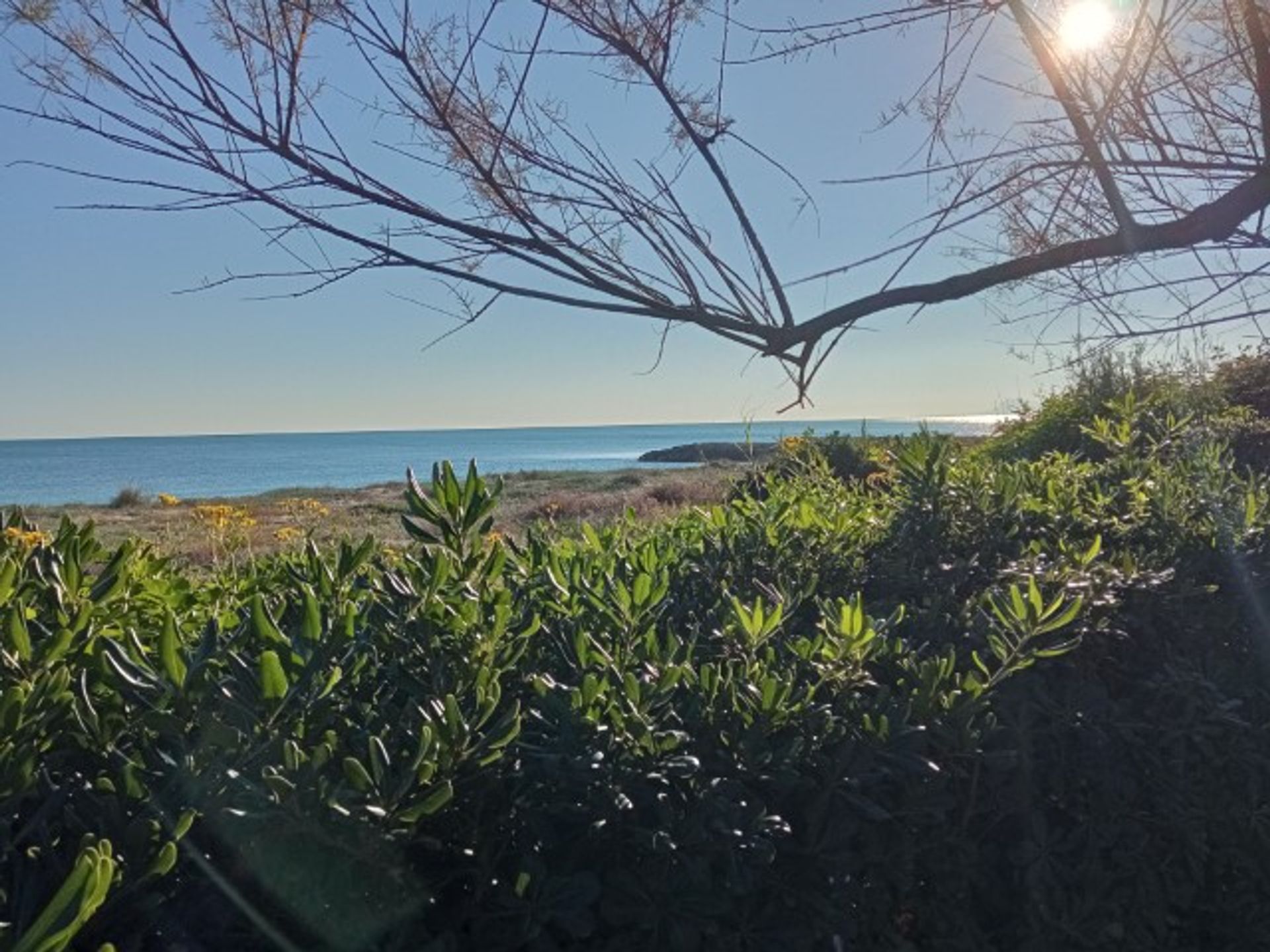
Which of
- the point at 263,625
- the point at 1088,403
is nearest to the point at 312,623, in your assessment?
the point at 263,625

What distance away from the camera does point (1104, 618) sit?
245 cm

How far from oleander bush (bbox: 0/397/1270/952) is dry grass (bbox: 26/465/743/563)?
0.54 m

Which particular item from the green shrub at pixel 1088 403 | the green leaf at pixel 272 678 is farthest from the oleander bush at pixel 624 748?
the green shrub at pixel 1088 403

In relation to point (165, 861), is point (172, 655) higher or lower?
higher

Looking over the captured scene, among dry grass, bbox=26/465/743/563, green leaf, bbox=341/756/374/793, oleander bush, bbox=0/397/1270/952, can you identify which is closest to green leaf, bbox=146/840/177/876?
oleander bush, bbox=0/397/1270/952

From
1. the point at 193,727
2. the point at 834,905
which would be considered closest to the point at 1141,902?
the point at 834,905

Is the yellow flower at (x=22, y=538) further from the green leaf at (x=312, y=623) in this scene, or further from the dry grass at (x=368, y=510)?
the green leaf at (x=312, y=623)

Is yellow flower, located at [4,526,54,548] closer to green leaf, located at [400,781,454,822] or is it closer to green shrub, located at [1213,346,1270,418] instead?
green leaf, located at [400,781,454,822]

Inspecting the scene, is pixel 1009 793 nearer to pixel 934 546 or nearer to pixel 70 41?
pixel 934 546

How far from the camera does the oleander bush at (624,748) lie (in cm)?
142

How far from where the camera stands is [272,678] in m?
1.42

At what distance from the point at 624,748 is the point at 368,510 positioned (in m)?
13.1

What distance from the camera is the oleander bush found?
142cm

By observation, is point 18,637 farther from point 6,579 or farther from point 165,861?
point 165,861
